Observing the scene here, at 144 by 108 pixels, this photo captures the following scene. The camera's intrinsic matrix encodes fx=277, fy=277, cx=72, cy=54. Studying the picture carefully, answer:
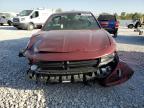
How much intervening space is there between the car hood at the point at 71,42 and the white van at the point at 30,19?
1984cm

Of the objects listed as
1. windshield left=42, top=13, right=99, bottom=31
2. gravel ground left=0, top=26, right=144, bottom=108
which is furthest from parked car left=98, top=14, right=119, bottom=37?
gravel ground left=0, top=26, right=144, bottom=108

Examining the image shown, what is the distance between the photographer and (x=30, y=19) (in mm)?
26078

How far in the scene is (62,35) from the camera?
589 centimetres

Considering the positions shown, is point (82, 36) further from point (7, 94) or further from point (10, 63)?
point (10, 63)

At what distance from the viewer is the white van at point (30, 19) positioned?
25.5 metres

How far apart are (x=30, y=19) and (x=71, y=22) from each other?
64.2 ft

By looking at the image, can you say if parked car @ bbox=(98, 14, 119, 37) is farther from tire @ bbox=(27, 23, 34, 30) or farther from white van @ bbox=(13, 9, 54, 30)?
white van @ bbox=(13, 9, 54, 30)

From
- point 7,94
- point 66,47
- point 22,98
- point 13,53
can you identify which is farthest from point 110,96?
point 13,53

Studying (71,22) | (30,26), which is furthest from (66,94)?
(30,26)

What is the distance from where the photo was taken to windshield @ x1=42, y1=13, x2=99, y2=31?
22.5 ft

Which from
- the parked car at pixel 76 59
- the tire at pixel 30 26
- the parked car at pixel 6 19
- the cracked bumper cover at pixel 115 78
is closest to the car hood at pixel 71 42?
the parked car at pixel 76 59

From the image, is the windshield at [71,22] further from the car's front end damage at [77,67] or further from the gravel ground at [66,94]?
the car's front end damage at [77,67]

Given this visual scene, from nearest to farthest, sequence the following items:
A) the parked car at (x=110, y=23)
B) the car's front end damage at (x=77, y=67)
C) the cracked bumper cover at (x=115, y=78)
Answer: the car's front end damage at (x=77, y=67), the cracked bumper cover at (x=115, y=78), the parked car at (x=110, y=23)

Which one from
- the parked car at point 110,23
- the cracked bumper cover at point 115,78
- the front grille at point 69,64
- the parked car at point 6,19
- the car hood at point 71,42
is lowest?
the parked car at point 6,19
